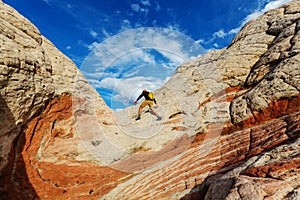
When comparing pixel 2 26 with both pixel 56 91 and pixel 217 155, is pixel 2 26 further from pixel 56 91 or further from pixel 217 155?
pixel 217 155

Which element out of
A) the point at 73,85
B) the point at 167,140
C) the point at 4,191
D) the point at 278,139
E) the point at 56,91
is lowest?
the point at 4,191

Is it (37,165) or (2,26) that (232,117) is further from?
(2,26)

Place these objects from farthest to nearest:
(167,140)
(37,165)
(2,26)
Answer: (167,140)
(37,165)
(2,26)

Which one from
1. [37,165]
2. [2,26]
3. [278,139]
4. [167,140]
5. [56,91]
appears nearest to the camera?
[278,139]

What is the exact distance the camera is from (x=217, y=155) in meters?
11.4

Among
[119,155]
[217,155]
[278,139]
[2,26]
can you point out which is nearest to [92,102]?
[119,155]

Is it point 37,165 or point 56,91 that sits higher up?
point 56,91

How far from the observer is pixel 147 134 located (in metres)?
17.5

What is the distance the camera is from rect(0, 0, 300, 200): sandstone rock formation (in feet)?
29.0

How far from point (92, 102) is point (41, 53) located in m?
5.61

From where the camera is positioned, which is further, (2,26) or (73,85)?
(73,85)

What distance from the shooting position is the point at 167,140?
55.4ft

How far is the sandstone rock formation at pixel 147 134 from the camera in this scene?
8844 mm

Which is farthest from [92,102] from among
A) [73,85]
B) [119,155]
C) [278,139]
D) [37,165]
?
[278,139]
